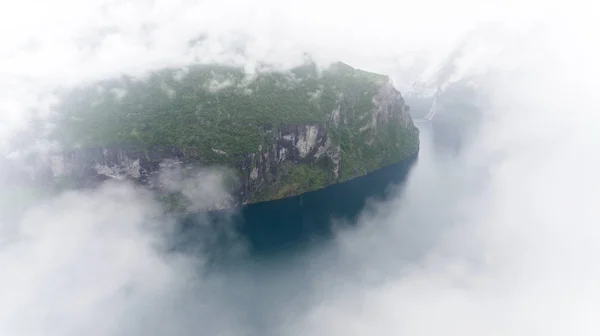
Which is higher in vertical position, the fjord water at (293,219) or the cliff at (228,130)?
the cliff at (228,130)

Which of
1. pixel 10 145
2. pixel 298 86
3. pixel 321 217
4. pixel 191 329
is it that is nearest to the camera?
pixel 191 329

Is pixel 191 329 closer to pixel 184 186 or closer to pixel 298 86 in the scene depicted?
pixel 184 186

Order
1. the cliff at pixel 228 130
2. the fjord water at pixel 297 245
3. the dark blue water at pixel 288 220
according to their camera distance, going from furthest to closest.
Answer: the cliff at pixel 228 130, the dark blue water at pixel 288 220, the fjord water at pixel 297 245

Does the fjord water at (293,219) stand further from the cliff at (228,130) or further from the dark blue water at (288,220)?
the cliff at (228,130)

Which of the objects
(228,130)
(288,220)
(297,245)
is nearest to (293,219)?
(288,220)

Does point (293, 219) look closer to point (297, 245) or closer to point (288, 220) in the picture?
point (288, 220)

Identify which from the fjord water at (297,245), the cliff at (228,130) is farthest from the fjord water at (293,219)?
the cliff at (228,130)

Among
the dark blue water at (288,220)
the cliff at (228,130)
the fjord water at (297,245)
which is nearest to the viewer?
the fjord water at (297,245)

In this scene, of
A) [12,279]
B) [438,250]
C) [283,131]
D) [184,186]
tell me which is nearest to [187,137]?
[184,186]
